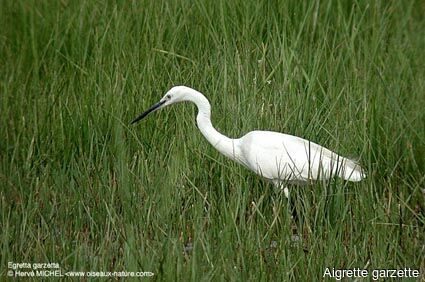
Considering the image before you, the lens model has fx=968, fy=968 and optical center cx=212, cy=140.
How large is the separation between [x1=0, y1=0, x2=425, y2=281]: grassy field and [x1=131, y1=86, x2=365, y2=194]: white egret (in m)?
0.10

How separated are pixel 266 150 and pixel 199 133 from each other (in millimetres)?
462

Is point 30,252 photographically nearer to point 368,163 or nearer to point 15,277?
point 15,277

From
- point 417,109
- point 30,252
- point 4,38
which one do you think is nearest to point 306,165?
point 417,109

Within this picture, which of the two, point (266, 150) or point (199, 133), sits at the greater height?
point (199, 133)

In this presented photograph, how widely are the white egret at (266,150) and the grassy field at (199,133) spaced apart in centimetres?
10

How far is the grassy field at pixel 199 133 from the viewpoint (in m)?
3.58

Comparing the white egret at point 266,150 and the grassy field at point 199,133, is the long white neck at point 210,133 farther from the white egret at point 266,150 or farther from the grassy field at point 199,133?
the grassy field at point 199,133

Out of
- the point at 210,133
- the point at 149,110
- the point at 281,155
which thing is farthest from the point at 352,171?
the point at 149,110

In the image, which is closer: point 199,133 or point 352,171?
point 352,171

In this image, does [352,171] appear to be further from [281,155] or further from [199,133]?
[199,133]

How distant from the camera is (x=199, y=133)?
4.72 meters

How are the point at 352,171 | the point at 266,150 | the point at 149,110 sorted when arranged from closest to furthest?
the point at 352,171 < the point at 266,150 < the point at 149,110

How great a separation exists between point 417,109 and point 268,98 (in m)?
0.73

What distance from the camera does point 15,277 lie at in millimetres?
3422
